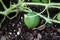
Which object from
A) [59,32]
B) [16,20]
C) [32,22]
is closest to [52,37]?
[59,32]

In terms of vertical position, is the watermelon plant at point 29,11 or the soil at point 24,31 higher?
the watermelon plant at point 29,11

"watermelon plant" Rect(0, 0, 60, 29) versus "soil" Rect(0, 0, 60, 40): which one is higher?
"watermelon plant" Rect(0, 0, 60, 29)

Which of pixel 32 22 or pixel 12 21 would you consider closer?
pixel 32 22

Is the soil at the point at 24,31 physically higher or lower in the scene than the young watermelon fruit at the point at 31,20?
lower

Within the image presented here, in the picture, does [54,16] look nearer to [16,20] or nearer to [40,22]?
[40,22]
